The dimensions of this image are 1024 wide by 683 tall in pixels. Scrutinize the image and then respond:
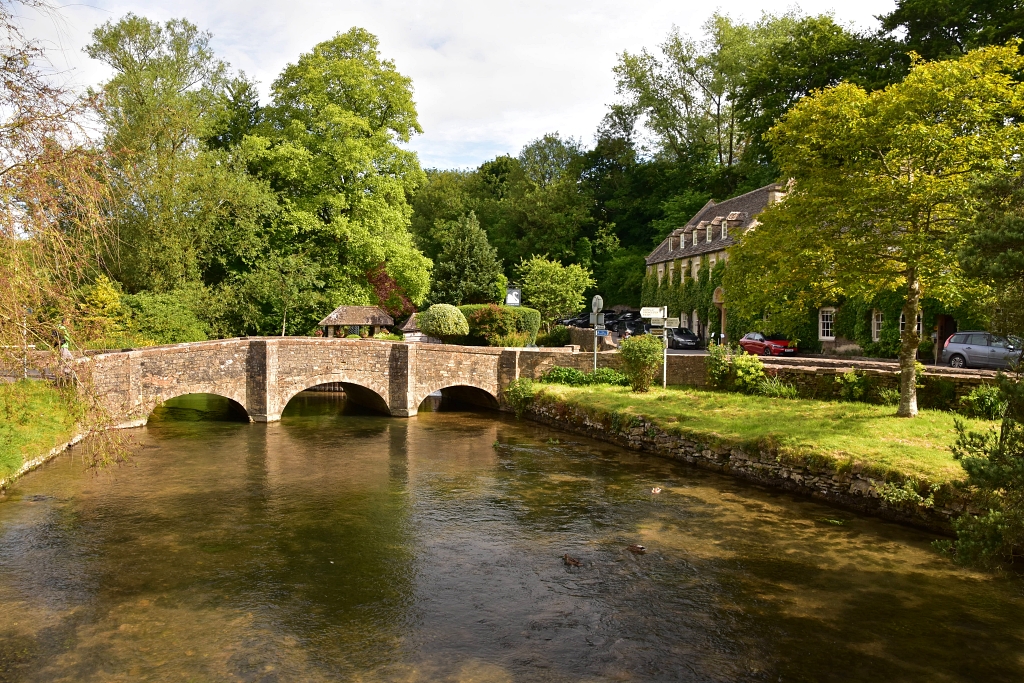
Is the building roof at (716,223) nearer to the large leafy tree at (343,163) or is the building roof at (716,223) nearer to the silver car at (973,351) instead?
the silver car at (973,351)

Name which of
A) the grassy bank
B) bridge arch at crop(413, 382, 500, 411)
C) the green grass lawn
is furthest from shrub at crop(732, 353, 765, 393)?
the grassy bank

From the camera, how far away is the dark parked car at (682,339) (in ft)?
136

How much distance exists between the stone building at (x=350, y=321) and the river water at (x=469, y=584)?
18.4 meters

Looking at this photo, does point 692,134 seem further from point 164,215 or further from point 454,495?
point 454,495

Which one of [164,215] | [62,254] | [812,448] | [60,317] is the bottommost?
[812,448]

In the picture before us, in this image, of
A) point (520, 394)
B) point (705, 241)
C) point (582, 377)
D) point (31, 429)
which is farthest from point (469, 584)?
point (705, 241)

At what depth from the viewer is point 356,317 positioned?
37.3 meters

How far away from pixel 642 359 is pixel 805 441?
836 centimetres

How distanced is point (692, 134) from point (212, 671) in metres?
61.2

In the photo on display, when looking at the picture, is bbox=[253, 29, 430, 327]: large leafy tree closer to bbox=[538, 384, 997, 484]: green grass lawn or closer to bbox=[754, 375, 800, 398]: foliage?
bbox=[538, 384, 997, 484]: green grass lawn

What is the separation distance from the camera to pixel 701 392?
78.2 ft

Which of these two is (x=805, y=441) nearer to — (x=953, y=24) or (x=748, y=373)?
(x=748, y=373)

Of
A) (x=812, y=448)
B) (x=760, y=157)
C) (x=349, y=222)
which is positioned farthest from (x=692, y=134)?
(x=812, y=448)

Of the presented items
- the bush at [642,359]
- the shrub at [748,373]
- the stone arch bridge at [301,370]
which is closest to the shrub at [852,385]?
the shrub at [748,373]
